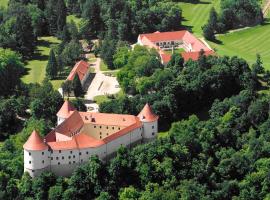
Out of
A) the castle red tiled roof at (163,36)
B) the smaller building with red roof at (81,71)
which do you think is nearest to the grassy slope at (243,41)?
the castle red tiled roof at (163,36)

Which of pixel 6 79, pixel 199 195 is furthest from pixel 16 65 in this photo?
pixel 199 195

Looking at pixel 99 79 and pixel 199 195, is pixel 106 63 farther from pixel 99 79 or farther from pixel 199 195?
pixel 199 195

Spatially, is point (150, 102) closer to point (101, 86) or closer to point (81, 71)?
point (101, 86)

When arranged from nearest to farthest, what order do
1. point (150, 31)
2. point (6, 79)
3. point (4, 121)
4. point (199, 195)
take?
point (199, 195) < point (4, 121) < point (6, 79) < point (150, 31)

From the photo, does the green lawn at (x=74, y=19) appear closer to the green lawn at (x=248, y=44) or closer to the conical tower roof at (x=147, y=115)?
the green lawn at (x=248, y=44)

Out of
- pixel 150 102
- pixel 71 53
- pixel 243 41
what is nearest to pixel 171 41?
pixel 243 41

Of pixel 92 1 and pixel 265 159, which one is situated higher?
pixel 92 1
